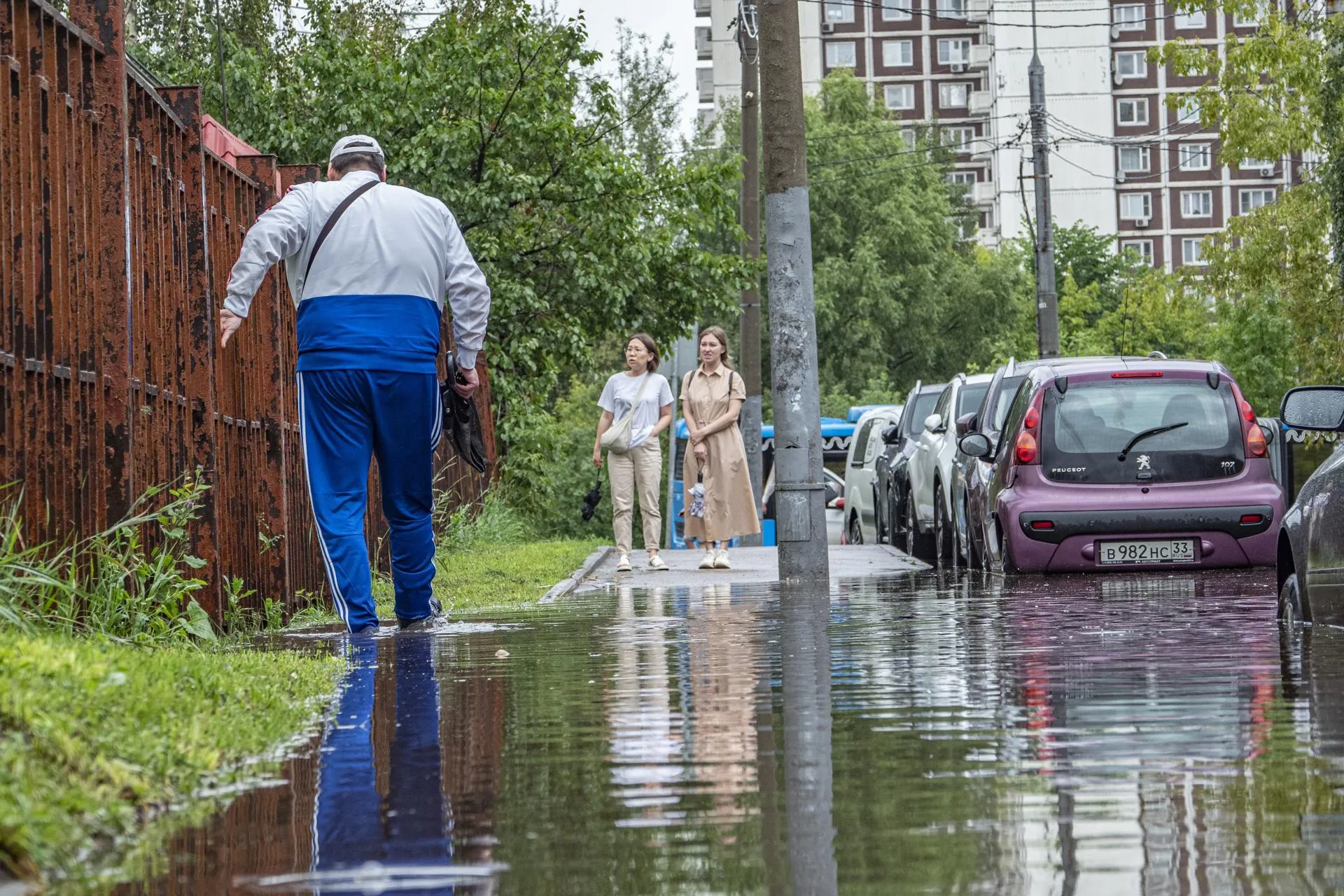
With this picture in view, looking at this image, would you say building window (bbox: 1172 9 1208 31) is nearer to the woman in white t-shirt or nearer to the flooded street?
the woman in white t-shirt

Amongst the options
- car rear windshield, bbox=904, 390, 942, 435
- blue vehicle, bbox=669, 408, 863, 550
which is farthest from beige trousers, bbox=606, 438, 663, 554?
blue vehicle, bbox=669, 408, 863, 550

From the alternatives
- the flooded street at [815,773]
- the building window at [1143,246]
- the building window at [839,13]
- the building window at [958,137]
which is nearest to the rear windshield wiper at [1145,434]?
the flooded street at [815,773]

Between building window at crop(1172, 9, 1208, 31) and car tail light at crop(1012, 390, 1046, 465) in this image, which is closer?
car tail light at crop(1012, 390, 1046, 465)

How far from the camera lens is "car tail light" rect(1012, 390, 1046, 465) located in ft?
47.6

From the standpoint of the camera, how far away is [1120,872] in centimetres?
368

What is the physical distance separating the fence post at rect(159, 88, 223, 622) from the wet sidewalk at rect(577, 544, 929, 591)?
5177 millimetres

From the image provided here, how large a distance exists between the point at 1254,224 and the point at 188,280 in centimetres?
2943

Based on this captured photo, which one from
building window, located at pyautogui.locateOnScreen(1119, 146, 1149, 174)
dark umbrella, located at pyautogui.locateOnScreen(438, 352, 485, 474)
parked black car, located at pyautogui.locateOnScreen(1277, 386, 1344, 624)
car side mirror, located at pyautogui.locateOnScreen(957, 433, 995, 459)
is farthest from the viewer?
building window, located at pyautogui.locateOnScreen(1119, 146, 1149, 174)

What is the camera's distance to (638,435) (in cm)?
1770

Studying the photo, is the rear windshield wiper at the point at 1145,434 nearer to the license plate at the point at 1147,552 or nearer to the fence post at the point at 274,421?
the license plate at the point at 1147,552

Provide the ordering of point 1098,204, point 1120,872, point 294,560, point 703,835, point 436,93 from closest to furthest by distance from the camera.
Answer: point 1120,872 → point 703,835 → point 294,560 → point 436,93 → point 1098,204

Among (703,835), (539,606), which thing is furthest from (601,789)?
(539,606)

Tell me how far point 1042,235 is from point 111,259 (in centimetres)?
3250

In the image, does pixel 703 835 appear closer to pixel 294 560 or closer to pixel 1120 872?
pixel 1120 872
